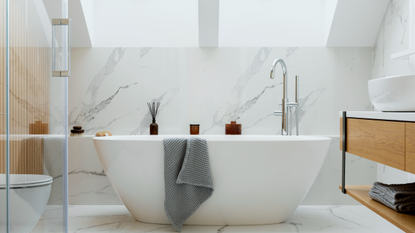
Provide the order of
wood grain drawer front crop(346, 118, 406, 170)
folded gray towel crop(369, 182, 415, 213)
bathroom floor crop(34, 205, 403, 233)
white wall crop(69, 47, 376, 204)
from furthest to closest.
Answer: white wall crop(69, 47, 376, 204), bathroom floor crop(34, 205, 403, 233), folded gray towel crop(369, 182, 415, 213), wood grain drawer front crop(346, 118, 406, 170)

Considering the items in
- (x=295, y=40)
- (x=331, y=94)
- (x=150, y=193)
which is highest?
(x=295, y=40)

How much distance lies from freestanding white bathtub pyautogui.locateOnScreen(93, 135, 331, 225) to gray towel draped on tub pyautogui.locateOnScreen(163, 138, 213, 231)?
0.05m

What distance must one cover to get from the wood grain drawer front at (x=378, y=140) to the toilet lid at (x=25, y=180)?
1.32 m

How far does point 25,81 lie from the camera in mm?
1167

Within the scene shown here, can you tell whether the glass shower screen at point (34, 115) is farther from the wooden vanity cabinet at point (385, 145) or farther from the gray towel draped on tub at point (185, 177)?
the wooden vanity cabinet at point (385, 145)

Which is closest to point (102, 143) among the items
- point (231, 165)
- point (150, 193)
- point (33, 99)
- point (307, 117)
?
point (150, 193)

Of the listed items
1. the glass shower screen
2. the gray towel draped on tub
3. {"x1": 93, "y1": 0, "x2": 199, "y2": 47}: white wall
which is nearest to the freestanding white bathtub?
the gray towel draped on tub

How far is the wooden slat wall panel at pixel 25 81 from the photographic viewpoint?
1.09 metres

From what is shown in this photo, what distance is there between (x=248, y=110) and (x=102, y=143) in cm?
144

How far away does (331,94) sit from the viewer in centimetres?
313

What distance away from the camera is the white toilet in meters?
1.06

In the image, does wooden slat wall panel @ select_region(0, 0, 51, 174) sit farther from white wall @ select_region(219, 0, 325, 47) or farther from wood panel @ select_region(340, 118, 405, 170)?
white wall @ select_region(219, 0, 325, 47)

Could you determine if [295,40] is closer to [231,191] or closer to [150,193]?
[231,191]

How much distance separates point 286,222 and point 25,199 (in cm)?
180
